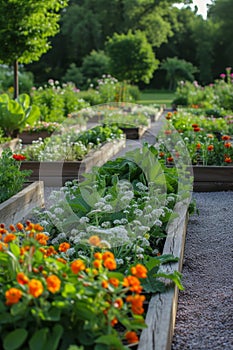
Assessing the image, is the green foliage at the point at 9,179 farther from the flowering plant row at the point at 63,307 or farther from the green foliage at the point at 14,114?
the green foliage at the point at 14,114

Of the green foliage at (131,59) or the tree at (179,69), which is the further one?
the tree at (179,69)

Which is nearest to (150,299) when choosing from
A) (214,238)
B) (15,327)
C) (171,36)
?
(15,327)

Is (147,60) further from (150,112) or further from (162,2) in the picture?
(162,2)

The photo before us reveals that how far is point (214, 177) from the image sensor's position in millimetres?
6422

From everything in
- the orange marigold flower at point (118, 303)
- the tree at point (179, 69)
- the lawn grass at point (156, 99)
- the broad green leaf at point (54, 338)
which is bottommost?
the lawn grass at point (156, 99)

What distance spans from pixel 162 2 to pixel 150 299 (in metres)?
38.3

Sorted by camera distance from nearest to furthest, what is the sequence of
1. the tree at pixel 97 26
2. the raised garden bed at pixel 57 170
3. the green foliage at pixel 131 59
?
the raised garden bed at pixel 57 170 → the green foliage at pixel 131 59 → the tree at pixel 97 26

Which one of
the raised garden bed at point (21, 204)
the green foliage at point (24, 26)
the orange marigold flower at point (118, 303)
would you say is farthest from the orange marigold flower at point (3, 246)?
the green foliage at point (24, 26)

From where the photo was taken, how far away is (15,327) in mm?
2137

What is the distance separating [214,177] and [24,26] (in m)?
5.15

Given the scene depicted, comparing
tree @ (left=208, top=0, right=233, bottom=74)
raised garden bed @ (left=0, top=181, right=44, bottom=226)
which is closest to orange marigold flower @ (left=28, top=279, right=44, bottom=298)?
raised garden bed @ (left=0, top=181, right=44, bottom=226)

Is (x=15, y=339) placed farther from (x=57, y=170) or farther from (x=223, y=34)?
(x=223, y=34)

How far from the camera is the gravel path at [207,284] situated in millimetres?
2928

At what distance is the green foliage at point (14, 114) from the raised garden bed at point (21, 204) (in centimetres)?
355
